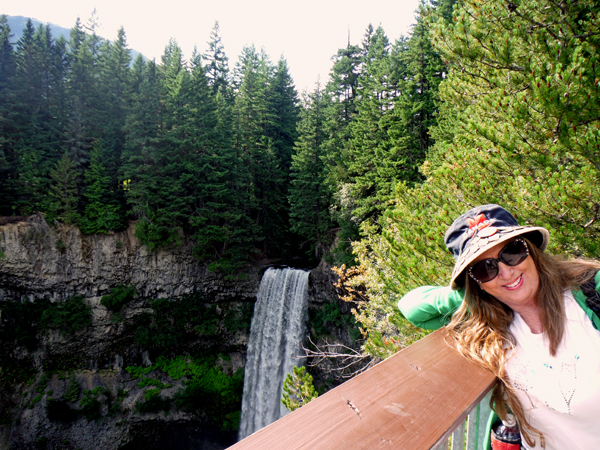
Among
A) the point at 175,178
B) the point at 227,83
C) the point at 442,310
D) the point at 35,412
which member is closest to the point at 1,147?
the point at 175,178

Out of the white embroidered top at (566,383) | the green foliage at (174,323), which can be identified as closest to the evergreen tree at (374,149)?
the green foliage at (174,323)


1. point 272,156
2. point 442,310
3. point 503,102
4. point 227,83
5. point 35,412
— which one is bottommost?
point 35,412

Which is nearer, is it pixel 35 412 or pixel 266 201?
pixel 35 412

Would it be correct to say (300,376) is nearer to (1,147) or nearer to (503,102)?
(503,102)

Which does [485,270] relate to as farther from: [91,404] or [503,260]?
[91,404]

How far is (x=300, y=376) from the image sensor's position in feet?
20.7

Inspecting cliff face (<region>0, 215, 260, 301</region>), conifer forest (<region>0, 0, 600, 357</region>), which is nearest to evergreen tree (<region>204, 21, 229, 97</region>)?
conifer forest (<region>0, 0, 600, 357</region>)

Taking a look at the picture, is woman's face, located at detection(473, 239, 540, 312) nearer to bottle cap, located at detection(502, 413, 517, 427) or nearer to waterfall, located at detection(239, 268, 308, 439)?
bottle cap, located at detection(502, 413, 517, 427)

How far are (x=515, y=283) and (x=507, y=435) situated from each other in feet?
1.90

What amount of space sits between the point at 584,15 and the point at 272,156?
18176 mm

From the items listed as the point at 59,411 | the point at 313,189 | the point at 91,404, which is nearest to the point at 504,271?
the point at 313,189

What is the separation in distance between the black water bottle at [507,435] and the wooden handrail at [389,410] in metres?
0.21

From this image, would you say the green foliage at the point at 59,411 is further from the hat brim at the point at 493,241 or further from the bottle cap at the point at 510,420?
the hat brim at the point at 493,241

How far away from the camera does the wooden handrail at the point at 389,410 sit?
2.35ft
